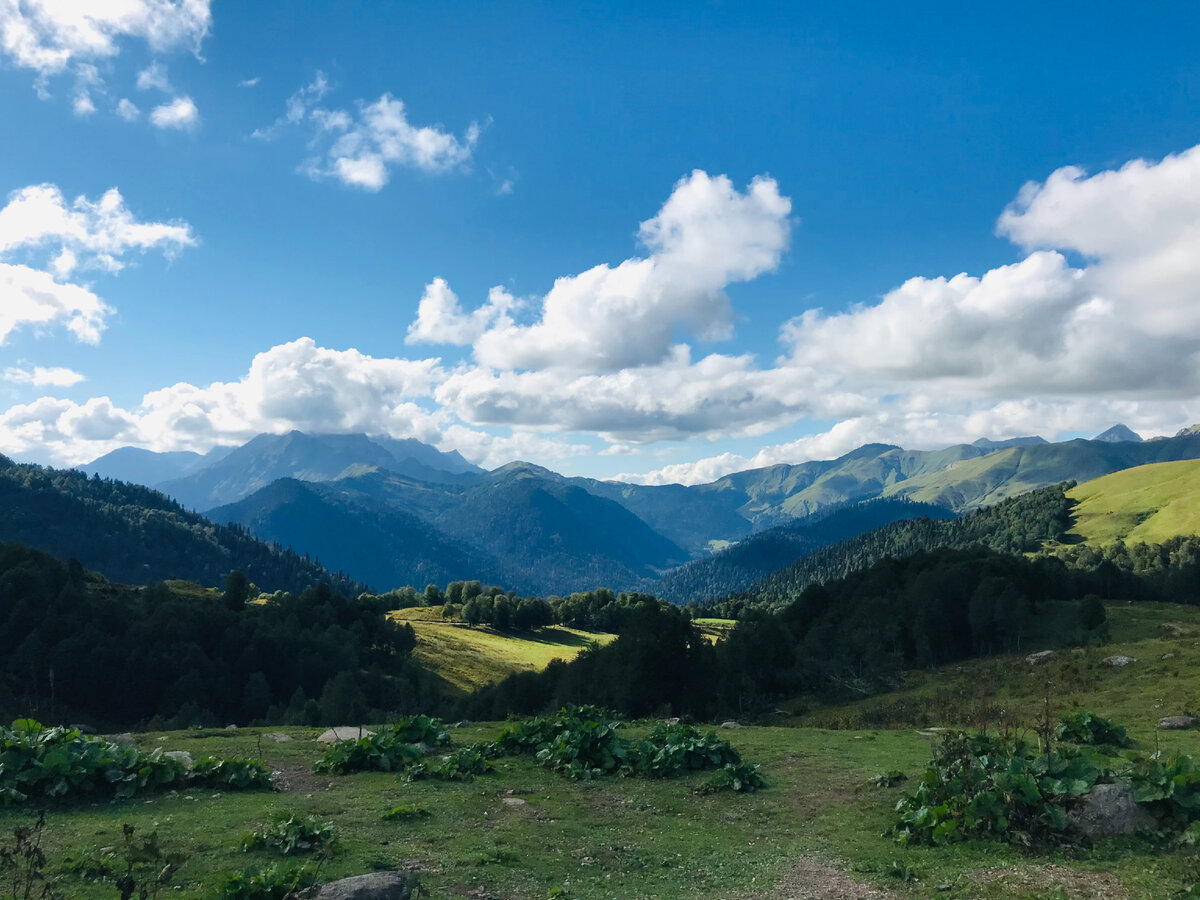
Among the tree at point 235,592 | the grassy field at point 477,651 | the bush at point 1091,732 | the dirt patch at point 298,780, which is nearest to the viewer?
the dirt patch at point 298,780

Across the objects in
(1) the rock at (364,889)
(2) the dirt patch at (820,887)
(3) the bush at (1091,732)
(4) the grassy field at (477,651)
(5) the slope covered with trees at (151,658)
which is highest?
(1) the rock at (364,889)

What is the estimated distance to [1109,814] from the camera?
44.3 feet

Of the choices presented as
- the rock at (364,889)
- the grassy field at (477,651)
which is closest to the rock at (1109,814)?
the rock at (364,889)

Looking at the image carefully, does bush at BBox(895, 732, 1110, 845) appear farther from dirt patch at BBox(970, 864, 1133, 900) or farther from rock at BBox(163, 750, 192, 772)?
rock at BBox(163, 750, 192, 772)

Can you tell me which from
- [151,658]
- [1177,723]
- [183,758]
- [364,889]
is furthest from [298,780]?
[151,658]

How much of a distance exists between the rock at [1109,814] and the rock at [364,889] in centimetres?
1335

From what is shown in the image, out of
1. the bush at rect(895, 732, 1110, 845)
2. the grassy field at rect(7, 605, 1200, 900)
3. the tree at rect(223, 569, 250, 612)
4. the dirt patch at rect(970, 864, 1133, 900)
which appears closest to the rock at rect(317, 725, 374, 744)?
the grassy field at rect(7, 605, 1200, 900)

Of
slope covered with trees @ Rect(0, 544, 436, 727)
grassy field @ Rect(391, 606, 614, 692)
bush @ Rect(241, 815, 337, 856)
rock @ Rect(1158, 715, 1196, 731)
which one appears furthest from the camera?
grassy field @ Rect(391, 606, 614, 692)

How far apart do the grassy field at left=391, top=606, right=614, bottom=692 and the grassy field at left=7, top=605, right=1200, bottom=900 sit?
88501 millimetres

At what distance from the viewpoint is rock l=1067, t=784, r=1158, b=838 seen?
13344 mm

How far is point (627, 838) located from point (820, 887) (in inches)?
197

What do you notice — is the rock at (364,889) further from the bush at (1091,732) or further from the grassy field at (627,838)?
the bush at (1091,732)

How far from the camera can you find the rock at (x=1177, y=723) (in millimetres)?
26156

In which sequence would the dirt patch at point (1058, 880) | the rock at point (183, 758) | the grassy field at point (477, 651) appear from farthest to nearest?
the grassy field at point (477, 651), the rock at point (183, 758), the dirt patch at point (1058, 880)
